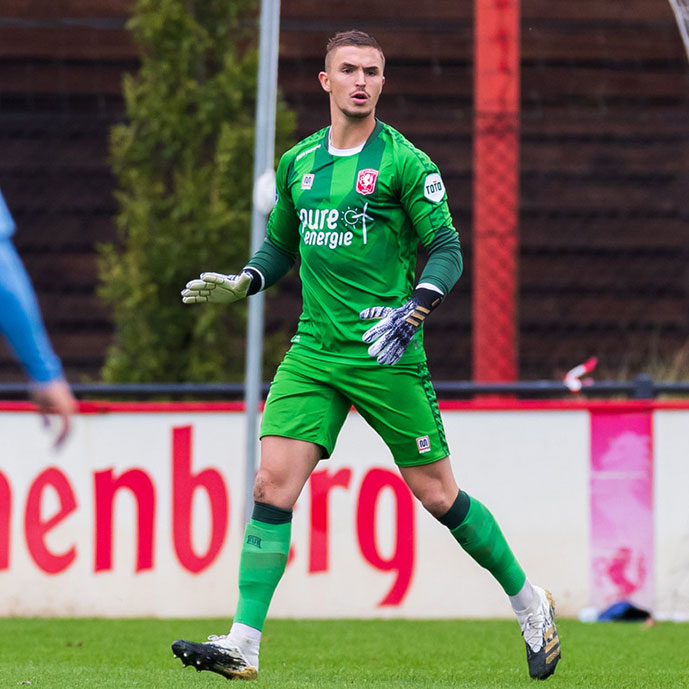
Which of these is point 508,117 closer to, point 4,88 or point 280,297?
point 280,297

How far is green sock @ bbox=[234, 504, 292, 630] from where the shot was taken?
487 centimetres

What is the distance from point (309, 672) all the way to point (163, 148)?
5.16 meters

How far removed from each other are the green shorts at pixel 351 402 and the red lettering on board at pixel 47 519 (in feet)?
8.40

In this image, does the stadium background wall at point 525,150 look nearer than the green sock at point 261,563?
No

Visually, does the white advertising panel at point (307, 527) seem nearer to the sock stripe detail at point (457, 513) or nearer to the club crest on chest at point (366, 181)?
the sock stripe detail at point (457, 513)

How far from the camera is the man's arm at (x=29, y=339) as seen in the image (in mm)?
2943

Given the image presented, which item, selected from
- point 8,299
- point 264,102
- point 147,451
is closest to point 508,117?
point 264,102

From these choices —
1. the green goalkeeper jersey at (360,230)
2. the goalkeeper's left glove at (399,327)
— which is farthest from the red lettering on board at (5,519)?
the goalkeeper's left glove at (399,327)

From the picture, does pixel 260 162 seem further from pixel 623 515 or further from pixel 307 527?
pixel 623 515

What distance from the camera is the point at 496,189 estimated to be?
8602 millimetres

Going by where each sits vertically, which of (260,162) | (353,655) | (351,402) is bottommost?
(353,655)

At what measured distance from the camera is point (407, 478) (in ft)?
16.6

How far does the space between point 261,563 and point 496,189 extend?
4.23 m

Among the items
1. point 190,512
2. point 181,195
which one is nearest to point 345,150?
point 190,512
